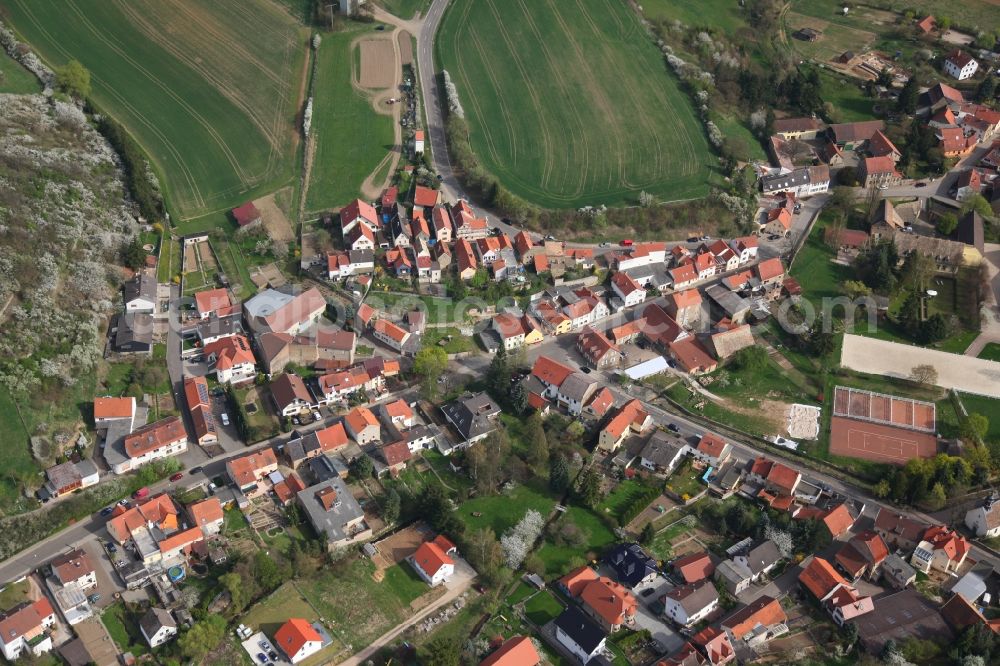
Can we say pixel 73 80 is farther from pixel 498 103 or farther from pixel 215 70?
pixel 498 103

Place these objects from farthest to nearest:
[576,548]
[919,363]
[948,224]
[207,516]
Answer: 1. [948,224]
2. [919,363]
3. [576,548]
4. [207,516]

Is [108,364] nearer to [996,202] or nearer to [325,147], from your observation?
[325,147]

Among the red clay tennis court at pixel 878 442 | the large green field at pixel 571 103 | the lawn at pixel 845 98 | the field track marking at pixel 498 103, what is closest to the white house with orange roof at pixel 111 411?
the large green field at pixel 571 103

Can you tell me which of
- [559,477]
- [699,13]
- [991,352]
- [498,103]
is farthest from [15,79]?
[991,352]

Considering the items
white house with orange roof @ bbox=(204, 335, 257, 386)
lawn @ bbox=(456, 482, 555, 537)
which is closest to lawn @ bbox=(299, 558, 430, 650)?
lawn @ bbox=(456, 482, 555, 537)

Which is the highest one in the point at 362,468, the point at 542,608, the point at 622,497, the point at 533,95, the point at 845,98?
the point at 533,95

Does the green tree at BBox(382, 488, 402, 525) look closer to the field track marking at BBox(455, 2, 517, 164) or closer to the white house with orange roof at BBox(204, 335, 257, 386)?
the white house with orange roof at BBox(204, 335, 257, 386)
